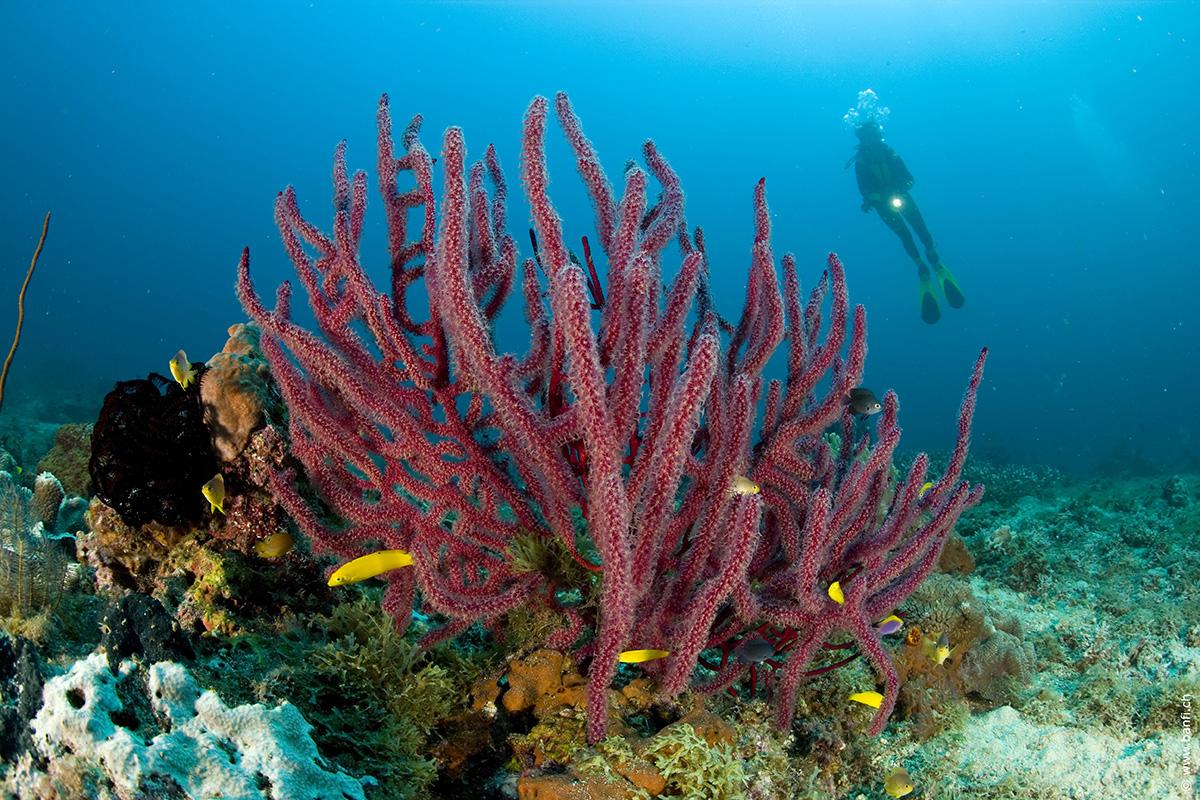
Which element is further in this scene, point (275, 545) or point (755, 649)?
point (275, 545)

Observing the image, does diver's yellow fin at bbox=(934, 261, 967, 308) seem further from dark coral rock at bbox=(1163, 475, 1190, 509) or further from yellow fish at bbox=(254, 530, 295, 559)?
yellow fish at bbox=(254, 530, 295, 559)

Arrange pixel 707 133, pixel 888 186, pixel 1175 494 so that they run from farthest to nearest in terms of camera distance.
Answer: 1. pixel 707 133
2. pixel 888 186
3. pixel 1175 494

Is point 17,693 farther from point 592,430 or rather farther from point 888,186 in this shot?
point 888,186

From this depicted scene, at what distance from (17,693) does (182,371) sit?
98.5 inches

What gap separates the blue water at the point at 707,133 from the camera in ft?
319

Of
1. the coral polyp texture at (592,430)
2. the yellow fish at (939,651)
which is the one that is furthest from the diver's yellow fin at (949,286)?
the coral polyp texture at (592,430)

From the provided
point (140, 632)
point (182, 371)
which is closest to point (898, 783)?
point (140, 632)

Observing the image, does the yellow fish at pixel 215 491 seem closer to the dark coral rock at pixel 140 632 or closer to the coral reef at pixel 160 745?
the dark coral rock at pixel 140 632

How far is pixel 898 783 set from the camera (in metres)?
3.02

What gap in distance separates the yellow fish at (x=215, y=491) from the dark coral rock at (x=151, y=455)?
0.25 meters

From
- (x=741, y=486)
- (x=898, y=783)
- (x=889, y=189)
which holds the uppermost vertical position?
(x=889, y=189)

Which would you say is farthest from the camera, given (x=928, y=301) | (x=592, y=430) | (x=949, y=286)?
(x=928, y=301)

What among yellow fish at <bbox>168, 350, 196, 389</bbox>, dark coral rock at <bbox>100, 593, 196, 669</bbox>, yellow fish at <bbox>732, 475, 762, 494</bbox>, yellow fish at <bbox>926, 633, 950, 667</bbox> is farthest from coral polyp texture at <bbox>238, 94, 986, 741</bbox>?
yellow fish at <bbox>168, 350, 196, 389</bbox>

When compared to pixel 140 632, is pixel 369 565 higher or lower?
higher
